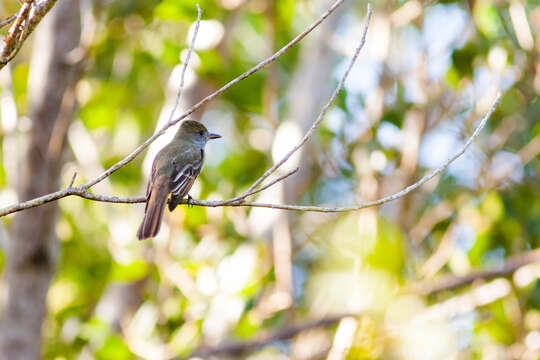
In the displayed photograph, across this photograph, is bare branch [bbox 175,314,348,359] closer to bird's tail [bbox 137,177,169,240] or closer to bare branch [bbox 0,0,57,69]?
bird's tail [bbox 137,177,169,240]

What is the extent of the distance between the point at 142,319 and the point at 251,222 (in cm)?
115

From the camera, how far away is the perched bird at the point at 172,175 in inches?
Result: 145

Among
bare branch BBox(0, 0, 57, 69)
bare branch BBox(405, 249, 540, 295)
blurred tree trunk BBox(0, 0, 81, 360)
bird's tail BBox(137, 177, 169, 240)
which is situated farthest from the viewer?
bare branch BBox(405, 249, 540, 295)

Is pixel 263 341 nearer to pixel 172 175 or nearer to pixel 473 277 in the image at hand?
pixel 473 277

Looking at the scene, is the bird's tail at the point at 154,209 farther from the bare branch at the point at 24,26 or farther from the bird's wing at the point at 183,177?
the bare branch at the point at 24,26

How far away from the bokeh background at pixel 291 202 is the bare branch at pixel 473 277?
0.04 meters

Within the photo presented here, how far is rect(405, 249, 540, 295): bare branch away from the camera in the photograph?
5191 millimetres

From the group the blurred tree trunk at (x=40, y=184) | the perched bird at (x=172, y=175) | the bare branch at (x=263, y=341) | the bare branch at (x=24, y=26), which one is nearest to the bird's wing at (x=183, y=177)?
the perched bird at (x=172, y=175)

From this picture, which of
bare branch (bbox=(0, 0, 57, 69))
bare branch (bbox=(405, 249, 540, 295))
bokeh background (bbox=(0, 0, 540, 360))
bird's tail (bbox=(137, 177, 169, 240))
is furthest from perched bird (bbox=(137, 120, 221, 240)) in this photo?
bare branch (bbox=(405, 249, 540, 295))

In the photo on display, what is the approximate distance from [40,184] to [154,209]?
52.6 inches

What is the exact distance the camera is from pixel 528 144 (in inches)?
232

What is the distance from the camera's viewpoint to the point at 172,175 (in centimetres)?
432

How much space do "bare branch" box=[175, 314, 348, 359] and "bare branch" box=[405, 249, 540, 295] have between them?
24.3 inches

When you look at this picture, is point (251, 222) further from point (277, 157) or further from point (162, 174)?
point (162, 174)
